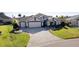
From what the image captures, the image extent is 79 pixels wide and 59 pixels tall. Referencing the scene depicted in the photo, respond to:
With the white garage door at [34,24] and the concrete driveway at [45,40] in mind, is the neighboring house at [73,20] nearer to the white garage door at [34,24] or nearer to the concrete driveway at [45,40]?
the concrete driveway at [45,40]

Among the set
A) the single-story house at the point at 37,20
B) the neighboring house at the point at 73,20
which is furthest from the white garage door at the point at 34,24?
the neighboring house at the point at 73,20

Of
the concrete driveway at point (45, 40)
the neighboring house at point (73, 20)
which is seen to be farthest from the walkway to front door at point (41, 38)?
the neighboring house at point (73, 20)

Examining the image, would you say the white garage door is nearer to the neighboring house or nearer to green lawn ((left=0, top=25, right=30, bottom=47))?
green lawn ((left=0, top=25, right=30, bottom=47))

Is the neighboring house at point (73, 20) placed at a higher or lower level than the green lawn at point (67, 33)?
higher

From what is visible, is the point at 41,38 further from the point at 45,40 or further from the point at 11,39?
the point at 11,39

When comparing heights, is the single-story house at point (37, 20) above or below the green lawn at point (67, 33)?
above

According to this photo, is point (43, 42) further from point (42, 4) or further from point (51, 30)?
point (42, 4)

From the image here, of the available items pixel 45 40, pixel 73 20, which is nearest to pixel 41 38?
pixel 45 40

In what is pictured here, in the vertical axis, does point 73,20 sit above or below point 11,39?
above
